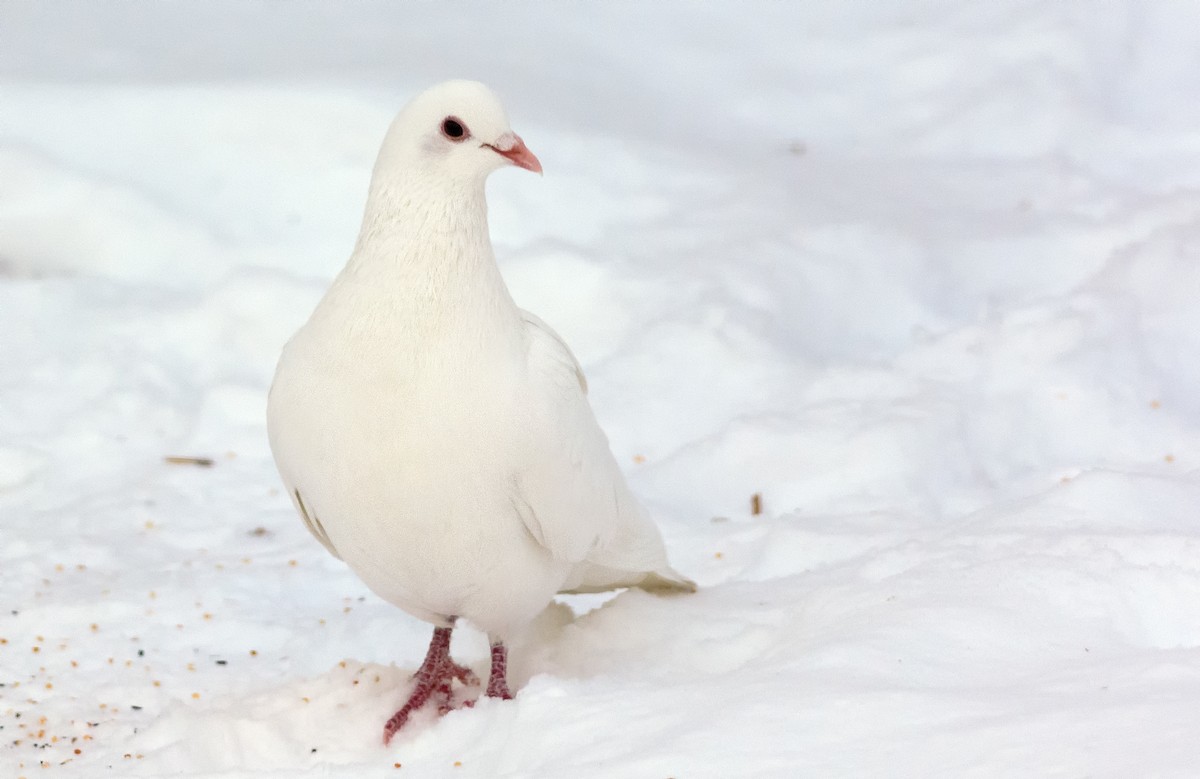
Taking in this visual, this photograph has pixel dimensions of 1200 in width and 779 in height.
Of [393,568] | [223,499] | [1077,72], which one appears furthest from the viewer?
[1077,72]

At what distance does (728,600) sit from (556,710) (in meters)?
0.98

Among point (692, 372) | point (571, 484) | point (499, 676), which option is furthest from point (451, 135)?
point (692, 372)

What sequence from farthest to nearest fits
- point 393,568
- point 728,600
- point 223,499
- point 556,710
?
point 223,499, point 728,600, point 393,568, point 556,710

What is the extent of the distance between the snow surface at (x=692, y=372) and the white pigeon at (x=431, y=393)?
336 millimetres

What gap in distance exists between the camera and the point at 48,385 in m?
4.66

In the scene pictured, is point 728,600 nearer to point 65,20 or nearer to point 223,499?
point 223,499

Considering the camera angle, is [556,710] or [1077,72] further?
[1077,72]

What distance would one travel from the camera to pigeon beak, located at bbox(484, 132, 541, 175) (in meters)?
2.68

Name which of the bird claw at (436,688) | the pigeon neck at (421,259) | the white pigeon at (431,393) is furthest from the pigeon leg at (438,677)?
the pigeon neck at (421,259)

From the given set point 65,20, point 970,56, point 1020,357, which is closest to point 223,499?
point 1020,357

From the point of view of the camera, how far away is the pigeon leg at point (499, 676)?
3.01 metres

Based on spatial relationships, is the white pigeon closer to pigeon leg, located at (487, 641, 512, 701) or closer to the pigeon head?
the pigeon head

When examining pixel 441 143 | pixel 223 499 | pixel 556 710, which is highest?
pixel 441 143

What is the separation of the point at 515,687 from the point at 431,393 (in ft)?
2.88
